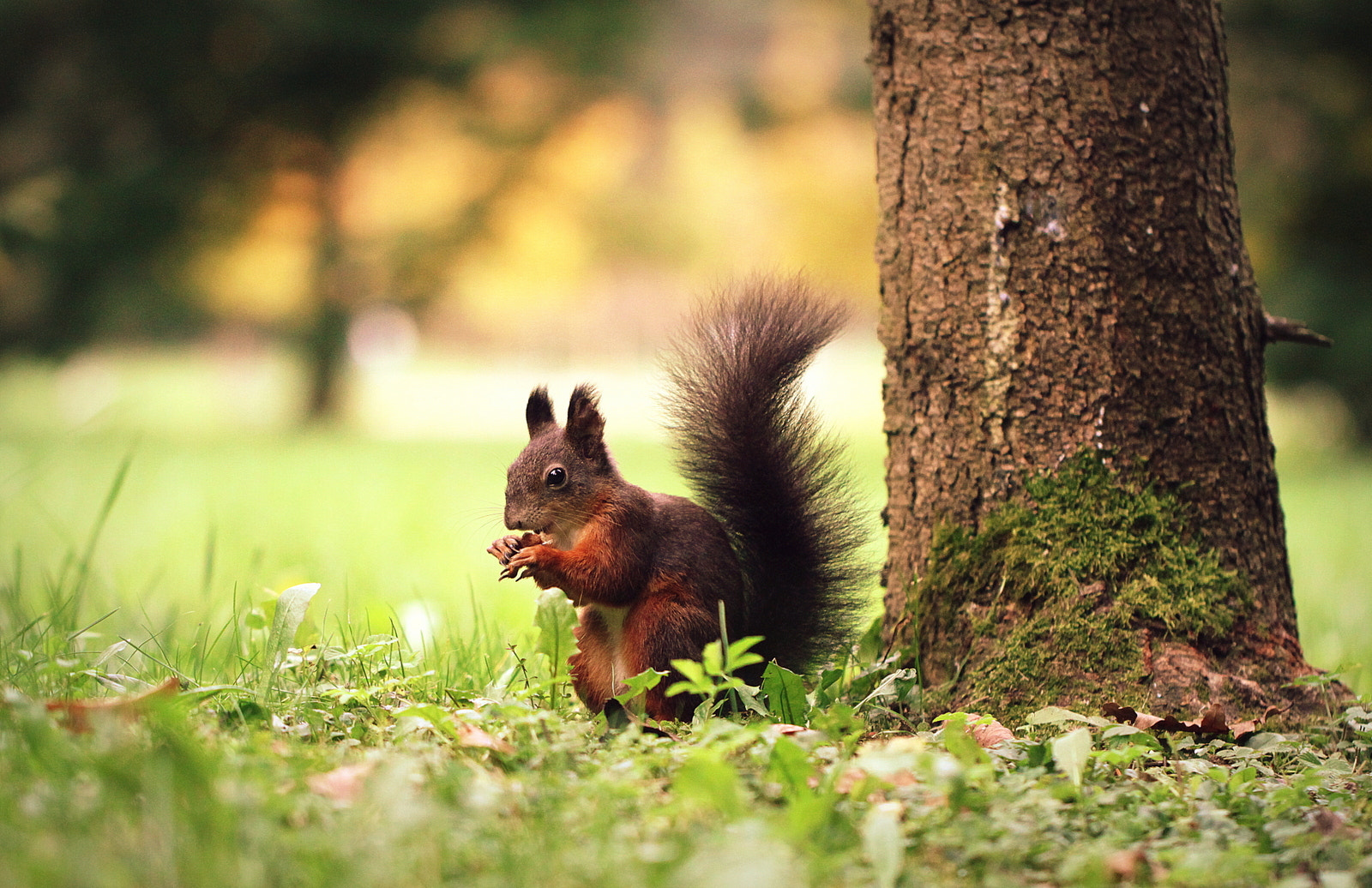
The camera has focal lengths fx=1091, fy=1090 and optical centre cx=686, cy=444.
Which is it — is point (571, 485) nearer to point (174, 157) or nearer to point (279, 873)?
point (279, 873)

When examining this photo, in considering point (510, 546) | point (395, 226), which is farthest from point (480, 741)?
point (395, 226)

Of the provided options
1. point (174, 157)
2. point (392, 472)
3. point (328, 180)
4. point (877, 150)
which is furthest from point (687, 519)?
point (328, 180)

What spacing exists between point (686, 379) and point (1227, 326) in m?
0.96

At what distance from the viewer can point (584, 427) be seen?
1992mm

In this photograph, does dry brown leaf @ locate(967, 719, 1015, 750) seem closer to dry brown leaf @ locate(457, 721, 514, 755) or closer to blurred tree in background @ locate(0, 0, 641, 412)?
dry brown leaf @ locate(457, 721, 514, 755)

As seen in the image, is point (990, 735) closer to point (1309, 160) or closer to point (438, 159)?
point (1309, 160)

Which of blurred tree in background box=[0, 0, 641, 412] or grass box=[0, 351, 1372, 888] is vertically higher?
blurred tree in background box=[0, 0, 641, 412]

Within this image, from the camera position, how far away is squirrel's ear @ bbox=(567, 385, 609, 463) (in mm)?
1986

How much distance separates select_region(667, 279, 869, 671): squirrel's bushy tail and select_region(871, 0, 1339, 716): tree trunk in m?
0.20

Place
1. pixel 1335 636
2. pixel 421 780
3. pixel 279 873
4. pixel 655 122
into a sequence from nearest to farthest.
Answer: pixel 279 873 < pixel 421 780 < pixel 1335 636 < pixel 655 122

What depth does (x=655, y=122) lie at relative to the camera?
22.1 meters

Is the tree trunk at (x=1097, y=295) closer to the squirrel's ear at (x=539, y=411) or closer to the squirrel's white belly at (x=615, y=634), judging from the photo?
the squirrel's white belly at (x=615, y=634)

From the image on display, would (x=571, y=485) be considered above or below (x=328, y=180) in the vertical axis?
below

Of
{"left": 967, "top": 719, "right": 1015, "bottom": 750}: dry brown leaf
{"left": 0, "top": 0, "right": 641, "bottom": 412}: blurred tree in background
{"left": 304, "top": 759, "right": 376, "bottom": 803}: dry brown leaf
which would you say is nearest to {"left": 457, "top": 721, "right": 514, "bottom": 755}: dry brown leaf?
{"left": 304, "top": 759, "right": 376, "bottom": 803}: dry brown leaf
